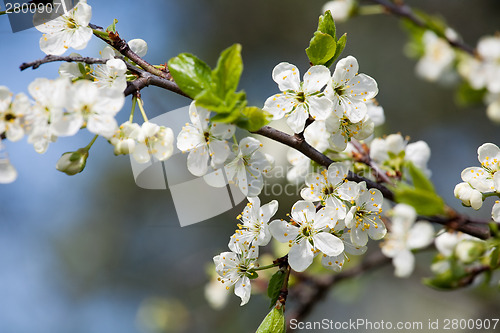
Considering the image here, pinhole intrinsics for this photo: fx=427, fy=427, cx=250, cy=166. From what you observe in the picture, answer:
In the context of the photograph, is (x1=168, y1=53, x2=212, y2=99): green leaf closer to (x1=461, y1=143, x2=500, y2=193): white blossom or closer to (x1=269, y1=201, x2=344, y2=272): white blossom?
(x1=269, y1=201, x2=344, y2=272): white blossom

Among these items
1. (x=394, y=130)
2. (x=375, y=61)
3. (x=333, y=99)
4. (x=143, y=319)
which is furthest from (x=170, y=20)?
(x=333, y=99)

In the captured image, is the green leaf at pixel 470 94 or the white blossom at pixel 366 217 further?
the green leaf at pixel 470 94

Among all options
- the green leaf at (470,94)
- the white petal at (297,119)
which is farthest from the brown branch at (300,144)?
the green leaf at (470,94)

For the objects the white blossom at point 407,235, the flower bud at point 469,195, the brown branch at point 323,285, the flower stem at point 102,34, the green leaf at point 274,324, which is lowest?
the brown branch at point 323,285

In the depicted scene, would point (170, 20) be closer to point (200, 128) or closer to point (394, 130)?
point (394, 130)

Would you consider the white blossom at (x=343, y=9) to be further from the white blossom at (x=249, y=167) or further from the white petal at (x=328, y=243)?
the white petal at (x=328, y=243)

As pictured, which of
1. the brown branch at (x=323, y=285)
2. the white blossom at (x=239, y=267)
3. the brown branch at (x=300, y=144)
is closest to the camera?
the brown branch at (x=300, y=144)

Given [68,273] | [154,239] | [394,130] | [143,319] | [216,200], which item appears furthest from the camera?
[68,273]

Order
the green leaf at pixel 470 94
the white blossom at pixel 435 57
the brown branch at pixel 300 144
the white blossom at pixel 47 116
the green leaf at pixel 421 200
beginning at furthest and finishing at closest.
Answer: the white blossom at pixel 435 57 → the green leaf at pixel 470 94 → the brown branch at pixel 300 144 → the white blossom at pixel 47 116 → the green leaf at pixel 421 200
